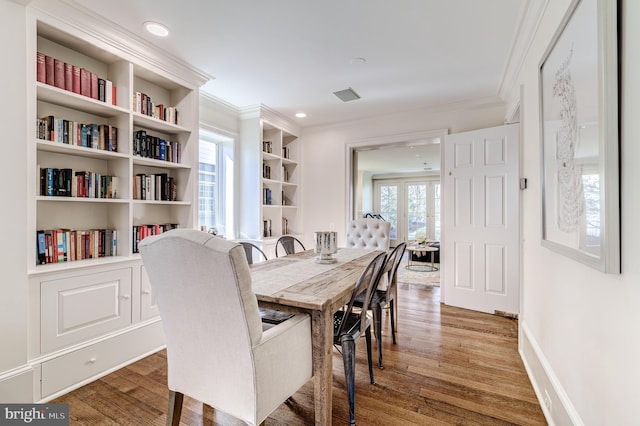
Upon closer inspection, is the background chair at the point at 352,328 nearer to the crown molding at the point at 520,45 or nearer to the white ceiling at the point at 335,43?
the white ceiling at the point at 335,43

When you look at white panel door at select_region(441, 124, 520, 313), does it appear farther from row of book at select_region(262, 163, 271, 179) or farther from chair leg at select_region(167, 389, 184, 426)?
chair leg at select_region(167, 389, 184, 426)

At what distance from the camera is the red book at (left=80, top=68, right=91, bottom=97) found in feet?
7.20

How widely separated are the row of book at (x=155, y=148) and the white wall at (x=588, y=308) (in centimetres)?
295

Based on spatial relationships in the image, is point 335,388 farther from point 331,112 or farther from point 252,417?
point 331,112

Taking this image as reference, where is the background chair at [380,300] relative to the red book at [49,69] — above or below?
below

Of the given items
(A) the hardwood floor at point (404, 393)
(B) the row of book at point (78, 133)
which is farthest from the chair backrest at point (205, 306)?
(B) the row of book at point (78, 133)

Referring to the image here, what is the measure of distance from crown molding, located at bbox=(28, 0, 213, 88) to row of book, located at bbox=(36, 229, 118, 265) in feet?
4.48

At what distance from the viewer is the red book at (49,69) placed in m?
2.02

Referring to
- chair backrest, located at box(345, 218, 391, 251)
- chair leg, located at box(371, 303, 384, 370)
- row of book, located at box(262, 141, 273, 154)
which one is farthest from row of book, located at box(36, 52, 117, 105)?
chair backrest, located at box(345, 218, 391, 251)

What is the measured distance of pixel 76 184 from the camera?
7.29 ft

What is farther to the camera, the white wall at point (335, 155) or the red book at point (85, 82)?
the white wall at point (335, 155)

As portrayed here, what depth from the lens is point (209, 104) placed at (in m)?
3.60

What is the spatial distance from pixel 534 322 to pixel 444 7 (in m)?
2.20

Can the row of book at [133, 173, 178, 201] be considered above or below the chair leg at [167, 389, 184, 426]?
above
